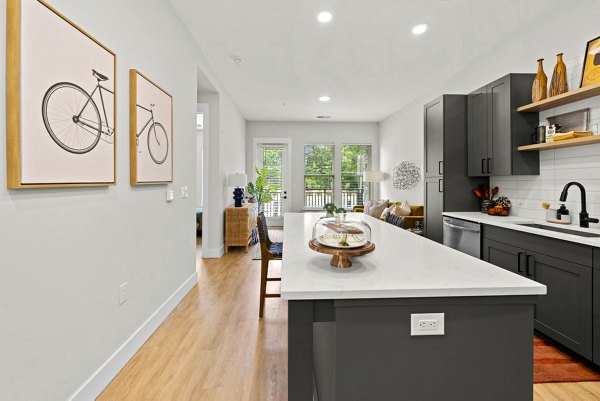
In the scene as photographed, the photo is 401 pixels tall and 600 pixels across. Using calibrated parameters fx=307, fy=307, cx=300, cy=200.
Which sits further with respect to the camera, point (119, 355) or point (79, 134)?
point (119, 355)

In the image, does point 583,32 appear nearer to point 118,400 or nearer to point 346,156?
point 118,400

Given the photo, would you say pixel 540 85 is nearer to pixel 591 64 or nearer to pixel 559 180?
pixel 591 64

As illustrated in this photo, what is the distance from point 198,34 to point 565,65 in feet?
11.8

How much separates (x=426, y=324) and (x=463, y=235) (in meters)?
2.56

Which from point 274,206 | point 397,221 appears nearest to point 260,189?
point 274,206

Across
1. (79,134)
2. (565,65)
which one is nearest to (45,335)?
(79,134)

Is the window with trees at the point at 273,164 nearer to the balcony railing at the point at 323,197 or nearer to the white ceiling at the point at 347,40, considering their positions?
the balcony railing at the point at 323,197

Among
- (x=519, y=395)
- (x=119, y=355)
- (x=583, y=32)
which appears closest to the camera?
(x=519, y=395)

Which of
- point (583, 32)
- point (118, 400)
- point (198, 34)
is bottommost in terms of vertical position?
point (118, 400)

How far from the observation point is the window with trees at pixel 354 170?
820 cm

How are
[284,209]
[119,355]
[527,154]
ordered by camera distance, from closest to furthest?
[119,355] < [527,154] < [284,209]

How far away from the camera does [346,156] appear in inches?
322

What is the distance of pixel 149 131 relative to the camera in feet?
7.82

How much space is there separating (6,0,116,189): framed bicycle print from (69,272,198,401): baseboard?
108 cm
